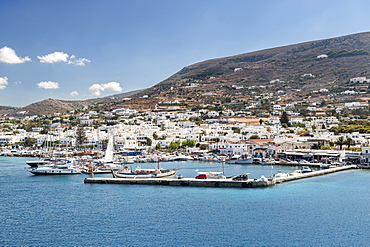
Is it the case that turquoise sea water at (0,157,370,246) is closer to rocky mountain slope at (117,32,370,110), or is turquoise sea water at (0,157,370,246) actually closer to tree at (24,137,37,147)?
tree at (24,137,37,147)

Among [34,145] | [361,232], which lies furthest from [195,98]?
[361,232]

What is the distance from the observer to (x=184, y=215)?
2342 centimetres

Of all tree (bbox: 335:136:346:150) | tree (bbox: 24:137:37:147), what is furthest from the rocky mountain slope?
tree (bbox: 335:136:346:150)

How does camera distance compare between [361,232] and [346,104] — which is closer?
[361,232]

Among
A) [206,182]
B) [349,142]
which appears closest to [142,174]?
[206,182]

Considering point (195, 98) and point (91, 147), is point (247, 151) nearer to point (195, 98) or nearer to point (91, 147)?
point (91, 147)

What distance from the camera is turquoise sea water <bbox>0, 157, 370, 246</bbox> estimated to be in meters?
19.5

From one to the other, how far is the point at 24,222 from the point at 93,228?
4339mm

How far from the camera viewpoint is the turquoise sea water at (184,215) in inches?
769

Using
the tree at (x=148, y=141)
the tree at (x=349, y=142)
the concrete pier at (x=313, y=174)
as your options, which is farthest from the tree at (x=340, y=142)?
the tree at (x=148, y=141)

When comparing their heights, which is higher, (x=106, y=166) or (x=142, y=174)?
(x=106, y=166)

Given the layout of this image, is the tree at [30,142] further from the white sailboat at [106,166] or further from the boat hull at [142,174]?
the boat hull at [142,174]

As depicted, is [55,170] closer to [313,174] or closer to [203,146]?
[313,174]

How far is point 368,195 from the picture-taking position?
29.0 m
